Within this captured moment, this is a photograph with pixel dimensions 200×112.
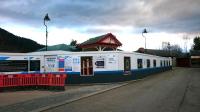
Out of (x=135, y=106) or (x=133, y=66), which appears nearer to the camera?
(x=135, y=106)

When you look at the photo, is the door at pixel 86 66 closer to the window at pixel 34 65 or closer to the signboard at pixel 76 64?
the signboard at pixel 76 64

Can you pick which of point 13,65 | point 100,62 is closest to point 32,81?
point 13,65

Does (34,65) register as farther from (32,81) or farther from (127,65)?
(127,65)

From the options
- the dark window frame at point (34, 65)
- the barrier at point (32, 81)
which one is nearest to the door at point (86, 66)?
the dark window frame at point (34, 65)

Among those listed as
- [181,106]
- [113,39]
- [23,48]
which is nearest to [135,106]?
[181,106]

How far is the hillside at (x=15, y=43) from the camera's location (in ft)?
158

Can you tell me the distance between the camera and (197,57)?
79938 mm

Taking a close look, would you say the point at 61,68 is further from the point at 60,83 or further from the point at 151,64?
the point at 151,64

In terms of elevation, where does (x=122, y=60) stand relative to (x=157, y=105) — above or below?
above

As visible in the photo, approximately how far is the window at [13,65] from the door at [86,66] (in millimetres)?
4839

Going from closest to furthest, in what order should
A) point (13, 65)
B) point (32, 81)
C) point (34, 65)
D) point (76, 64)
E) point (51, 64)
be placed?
1. point (32, 81)
2. point (13, 65)
3. point (34, 65)
4. point (76, 64)
5. point (51, 64)

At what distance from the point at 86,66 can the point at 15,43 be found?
29.7 meters

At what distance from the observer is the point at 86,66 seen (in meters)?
25.4

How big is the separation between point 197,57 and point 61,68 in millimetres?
62315
